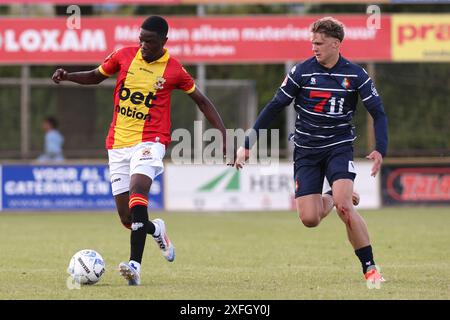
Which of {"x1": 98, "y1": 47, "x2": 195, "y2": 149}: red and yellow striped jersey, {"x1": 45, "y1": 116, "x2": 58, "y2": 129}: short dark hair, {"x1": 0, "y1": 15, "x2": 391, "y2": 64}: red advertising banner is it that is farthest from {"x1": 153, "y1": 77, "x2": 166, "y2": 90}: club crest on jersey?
{"x1": 45, "y1": 116, "x2": 58, "y2": 129}: short dark hair

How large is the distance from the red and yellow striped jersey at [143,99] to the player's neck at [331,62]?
135cm

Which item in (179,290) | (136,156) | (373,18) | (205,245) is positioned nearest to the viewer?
(179,290)

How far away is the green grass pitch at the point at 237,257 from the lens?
8.20 m

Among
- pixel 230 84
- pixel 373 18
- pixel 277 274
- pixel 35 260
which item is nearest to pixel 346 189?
→ pixel 277 274

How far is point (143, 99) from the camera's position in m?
9.29

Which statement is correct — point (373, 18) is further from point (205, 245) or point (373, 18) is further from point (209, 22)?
point (205, 245)

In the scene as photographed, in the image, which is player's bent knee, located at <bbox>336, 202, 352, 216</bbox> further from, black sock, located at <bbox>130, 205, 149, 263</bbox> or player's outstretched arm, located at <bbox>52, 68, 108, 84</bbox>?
player's outstretched arm, located at <bbox>52, 68, 108, 84</bbox>

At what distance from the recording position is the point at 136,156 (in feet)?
30.0

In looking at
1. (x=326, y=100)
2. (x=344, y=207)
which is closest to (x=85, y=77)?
(x=326, y=100)

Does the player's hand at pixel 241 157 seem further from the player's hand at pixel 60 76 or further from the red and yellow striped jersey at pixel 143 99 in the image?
the player's hand at pixel 60 76

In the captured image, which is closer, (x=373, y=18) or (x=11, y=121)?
(x=373, y=18)

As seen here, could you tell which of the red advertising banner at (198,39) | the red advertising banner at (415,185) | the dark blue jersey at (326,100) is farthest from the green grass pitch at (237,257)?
the red advertising banner at (198,39)

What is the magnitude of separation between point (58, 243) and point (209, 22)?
971cm
